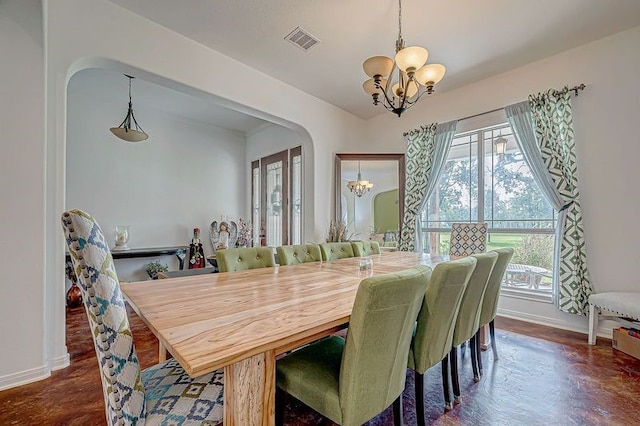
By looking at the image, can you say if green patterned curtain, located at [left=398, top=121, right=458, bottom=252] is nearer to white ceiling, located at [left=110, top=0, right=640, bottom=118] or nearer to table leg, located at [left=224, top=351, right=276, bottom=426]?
white ceiling, located at [left=110, top=0, right=640, bottom=118]

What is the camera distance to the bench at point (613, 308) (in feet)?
7.78

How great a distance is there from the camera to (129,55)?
2496mm

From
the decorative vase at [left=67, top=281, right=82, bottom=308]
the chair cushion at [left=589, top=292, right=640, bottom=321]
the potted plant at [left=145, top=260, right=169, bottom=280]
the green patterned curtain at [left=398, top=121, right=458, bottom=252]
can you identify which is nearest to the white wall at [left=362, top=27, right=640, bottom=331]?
the chair cushion at [left=589, top=292, right=640, bottom=321]

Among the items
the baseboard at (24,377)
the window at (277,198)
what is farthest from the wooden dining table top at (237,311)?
the window at (277,198)

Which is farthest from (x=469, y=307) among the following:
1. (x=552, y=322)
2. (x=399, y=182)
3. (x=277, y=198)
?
(x=277, y=198)

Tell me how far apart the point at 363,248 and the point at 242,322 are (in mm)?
2443

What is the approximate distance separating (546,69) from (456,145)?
50.1 inches

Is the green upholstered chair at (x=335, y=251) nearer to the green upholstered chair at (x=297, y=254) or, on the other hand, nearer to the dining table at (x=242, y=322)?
the green upholstered chair at (x=297, y=254)

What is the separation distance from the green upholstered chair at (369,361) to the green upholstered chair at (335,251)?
1664mm

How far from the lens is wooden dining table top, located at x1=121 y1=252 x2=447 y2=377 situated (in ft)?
2.88

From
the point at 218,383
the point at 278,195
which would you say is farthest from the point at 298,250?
the point at 278,195

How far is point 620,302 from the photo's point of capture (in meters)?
2.47

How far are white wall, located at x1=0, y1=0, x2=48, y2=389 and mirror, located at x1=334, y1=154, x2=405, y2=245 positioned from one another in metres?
3.47

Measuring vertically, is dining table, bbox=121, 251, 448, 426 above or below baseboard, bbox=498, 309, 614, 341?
above
